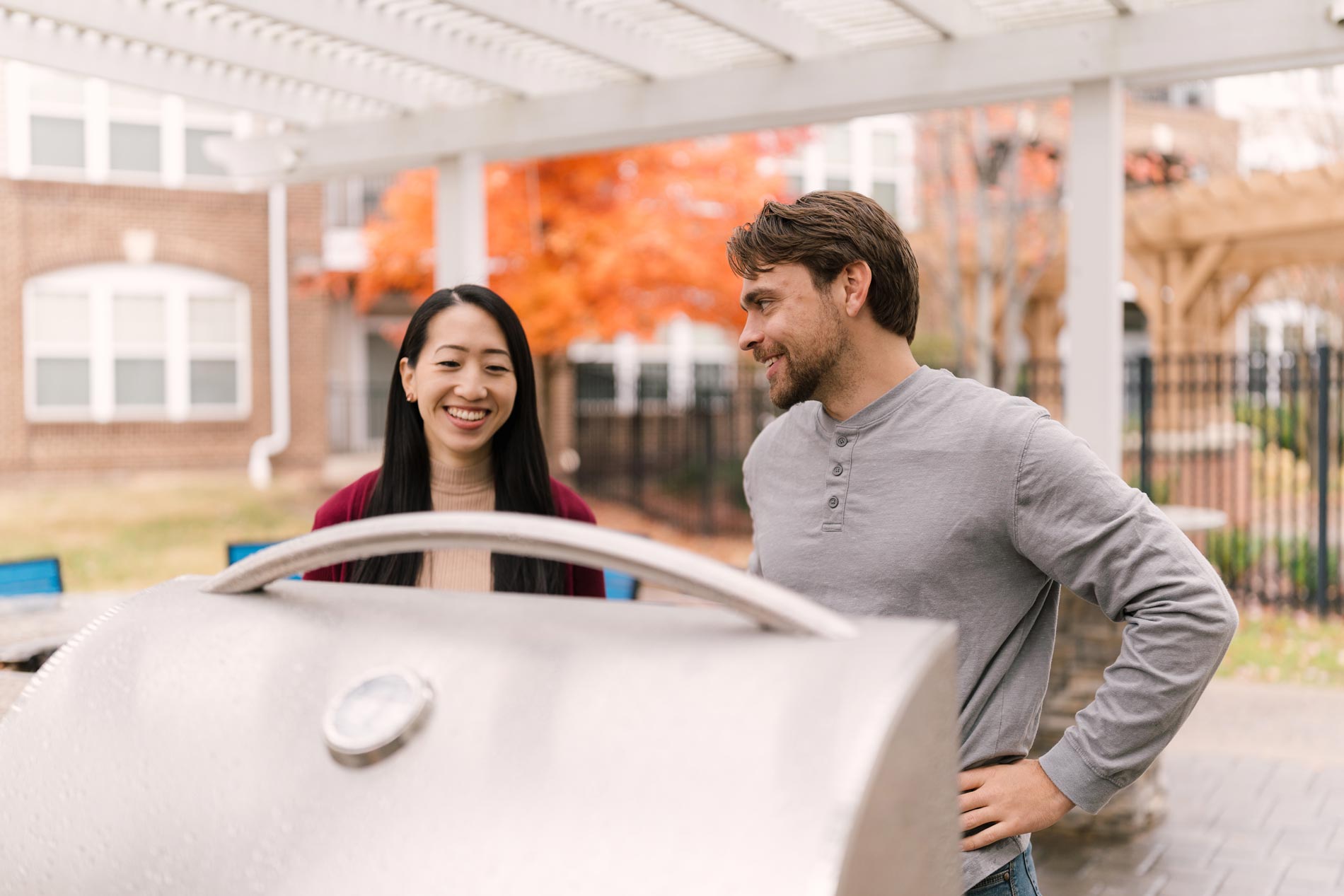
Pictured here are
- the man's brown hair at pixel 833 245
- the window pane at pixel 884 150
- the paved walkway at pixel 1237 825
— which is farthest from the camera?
the window pane at pixel 884 150

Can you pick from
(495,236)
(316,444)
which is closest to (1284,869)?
(495,236)

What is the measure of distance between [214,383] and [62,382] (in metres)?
1.92

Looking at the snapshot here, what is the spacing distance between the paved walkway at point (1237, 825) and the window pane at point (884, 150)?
14.8m

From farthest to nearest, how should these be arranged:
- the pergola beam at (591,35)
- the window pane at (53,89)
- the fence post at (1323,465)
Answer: the window pane at (53,89) < the fence post at (1323,465) < the pergola beam at (591,35)

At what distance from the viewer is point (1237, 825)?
5.16 meters

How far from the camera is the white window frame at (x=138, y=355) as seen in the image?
55.5 ft

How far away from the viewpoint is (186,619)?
122cm

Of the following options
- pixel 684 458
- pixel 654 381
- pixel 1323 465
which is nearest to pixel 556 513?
pixel 1323 465

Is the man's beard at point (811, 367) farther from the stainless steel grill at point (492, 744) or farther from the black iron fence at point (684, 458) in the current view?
the black iron fence at point (684, 458)

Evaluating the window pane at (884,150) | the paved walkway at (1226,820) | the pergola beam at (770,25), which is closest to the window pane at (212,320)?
the window pane at (884,150)

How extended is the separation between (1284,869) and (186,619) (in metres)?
4.53

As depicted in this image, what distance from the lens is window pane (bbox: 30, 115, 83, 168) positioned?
1694cm

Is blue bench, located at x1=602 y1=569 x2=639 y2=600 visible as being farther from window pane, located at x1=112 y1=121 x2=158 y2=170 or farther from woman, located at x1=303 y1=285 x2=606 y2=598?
window pane, located at x1=112 y1=121 x2=158 y2=170

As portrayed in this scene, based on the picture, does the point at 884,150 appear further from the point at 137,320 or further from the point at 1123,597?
the point at 1123,597
